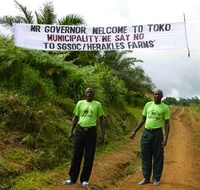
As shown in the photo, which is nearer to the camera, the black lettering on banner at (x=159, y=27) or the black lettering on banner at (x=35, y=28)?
the black lettering on banner at (x=159, y=27)

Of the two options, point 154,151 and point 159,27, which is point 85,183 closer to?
point 154,151

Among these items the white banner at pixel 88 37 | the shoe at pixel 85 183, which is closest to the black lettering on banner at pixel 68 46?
the white banner at pixel 88 37

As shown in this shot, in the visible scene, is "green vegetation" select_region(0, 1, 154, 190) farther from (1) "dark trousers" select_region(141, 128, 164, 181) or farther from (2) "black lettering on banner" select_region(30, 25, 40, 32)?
(1) "dark trousers" select_region(141, 128, 164, 181)

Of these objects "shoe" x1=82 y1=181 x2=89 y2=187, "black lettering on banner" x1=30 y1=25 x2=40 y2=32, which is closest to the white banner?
"black lettering on banner" x1=30 y1=25 x2=40 y2=32

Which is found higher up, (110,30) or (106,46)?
(110,30)

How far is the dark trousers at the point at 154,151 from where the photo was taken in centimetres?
806

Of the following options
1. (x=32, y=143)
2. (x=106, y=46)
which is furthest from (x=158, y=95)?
(x=106, y=46)

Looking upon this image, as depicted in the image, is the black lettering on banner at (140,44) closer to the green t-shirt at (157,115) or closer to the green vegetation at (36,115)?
the green vegetation at (36,115)

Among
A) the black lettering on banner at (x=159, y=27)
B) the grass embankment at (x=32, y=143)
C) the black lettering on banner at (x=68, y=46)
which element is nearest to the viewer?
the grass embankment at (x=32, y=143)

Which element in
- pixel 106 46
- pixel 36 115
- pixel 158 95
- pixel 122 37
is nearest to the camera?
pixel 158 95

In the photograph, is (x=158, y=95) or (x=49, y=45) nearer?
(x=158, y=95)

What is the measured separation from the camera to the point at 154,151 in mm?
8125

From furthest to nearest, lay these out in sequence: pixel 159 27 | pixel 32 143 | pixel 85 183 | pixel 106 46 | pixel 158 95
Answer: pixel 106 46 → pixel 159 27 → pixel 32 143 → pixel 158 95 → pixel 85 183

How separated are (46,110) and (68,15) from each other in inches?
348
